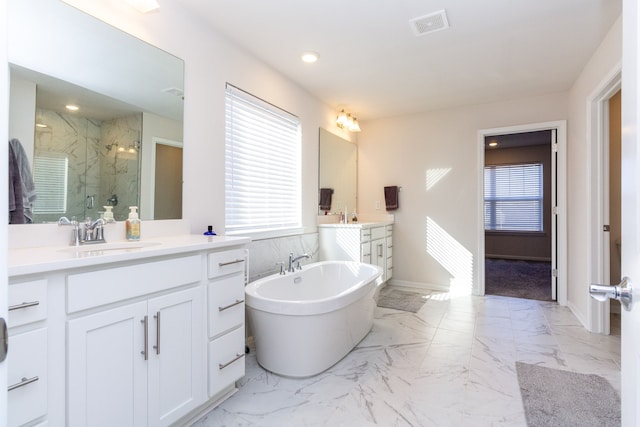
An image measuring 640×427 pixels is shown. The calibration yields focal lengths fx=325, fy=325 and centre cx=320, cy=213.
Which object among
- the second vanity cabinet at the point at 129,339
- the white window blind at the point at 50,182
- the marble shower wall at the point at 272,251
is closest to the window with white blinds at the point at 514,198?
the marble shower wall at the point at 272,251

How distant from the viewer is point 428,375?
84.1 inches

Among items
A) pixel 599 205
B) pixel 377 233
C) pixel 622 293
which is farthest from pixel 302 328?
pixel 599 205

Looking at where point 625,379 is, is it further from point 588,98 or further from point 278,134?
point 588,98

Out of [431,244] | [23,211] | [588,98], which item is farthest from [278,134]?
[588,98]

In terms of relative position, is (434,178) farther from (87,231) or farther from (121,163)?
(87,231)

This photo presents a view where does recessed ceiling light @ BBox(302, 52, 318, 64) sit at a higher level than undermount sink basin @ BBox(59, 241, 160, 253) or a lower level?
higher

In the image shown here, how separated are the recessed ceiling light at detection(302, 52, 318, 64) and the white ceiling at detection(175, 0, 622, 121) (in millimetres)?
53

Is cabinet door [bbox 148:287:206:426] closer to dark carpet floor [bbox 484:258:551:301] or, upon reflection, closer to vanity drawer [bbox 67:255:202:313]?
vanity drawer [bbox 67:255:202:313]

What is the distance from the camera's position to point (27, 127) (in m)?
1.44

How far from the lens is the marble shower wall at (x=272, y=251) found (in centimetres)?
271

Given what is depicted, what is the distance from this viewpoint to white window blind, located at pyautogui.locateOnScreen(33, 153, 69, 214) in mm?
1477

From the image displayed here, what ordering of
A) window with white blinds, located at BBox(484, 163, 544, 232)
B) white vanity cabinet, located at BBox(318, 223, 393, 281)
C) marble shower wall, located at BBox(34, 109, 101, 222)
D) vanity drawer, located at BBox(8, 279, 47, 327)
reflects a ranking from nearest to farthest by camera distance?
vanity drawer, located at BBox(8, 279, 47, 327) < marble shower wall, located at BBox(34, 109, 101, 222) < white vanity cabinet, located at BBox(318, 223, 393, 281) < window with white blinds, located at BBox(484, 163, 544, 232)

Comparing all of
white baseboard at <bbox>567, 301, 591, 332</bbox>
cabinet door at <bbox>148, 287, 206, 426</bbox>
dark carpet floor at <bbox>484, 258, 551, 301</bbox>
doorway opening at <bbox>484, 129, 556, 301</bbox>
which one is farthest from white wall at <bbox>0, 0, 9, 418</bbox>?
doorway opening at <bbox>484, 129, 556, 301</bbox>

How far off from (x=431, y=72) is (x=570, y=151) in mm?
1813
